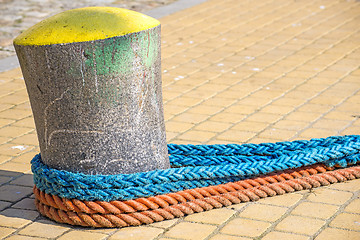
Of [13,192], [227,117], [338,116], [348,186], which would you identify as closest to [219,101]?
[227,117]

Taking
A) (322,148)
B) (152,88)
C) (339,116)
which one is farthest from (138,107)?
(339,116)

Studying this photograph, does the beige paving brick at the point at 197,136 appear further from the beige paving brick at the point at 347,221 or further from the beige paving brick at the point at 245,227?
the beige paving brick at the point at 347,221

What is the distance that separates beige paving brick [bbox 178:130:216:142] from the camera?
452cm

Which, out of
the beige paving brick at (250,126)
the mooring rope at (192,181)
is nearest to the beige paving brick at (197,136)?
the beige paving brick at (250,126)

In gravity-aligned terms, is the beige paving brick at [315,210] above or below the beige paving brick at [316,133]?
above

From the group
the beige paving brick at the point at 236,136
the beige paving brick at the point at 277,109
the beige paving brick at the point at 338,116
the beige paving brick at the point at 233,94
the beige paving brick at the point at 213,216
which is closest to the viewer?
the beige paving brick at the point at 213,216

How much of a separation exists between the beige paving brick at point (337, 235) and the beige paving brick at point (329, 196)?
0.34 metres

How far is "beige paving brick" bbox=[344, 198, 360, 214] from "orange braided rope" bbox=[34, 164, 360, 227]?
0.84ft

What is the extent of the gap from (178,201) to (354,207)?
988mm

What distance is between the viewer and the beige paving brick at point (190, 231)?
3.18 meters

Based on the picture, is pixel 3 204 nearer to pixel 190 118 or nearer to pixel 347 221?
pixel 190 118

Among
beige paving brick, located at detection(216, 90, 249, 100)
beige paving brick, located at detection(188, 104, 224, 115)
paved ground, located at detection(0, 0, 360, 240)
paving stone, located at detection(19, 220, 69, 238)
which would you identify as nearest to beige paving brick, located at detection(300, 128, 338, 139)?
paved ground, located at detection(0, 0, 360, 240)

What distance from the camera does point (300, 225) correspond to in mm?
3262

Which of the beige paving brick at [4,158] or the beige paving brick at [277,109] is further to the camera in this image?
the beige paving brick at [277,109]
